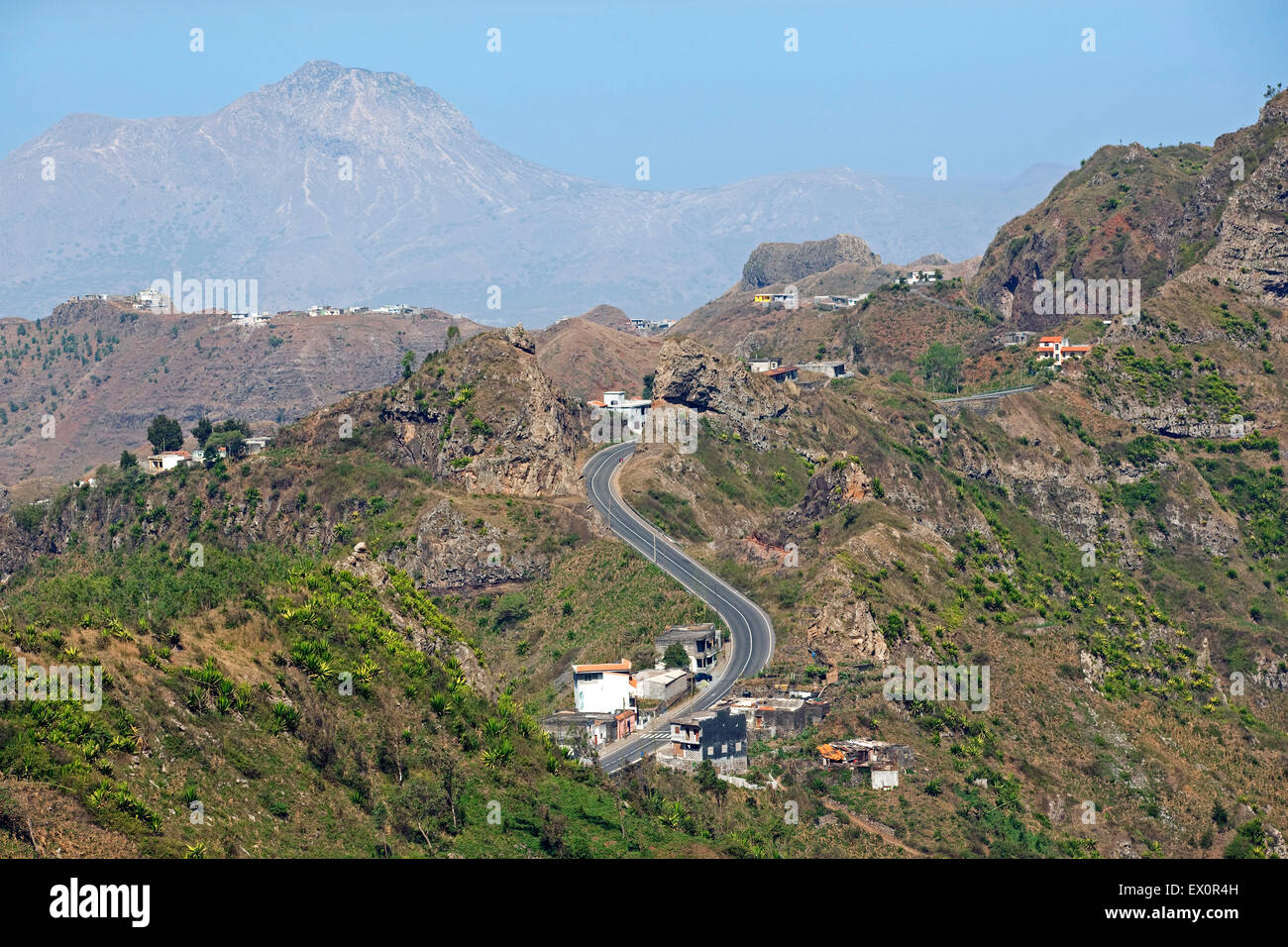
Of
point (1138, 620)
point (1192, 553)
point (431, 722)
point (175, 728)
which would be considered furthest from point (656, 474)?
point (175, 728)

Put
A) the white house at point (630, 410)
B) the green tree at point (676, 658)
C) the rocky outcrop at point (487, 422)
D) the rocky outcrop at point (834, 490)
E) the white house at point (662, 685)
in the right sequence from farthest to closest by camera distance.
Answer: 1. the white house at point (630, 410)
2. the rocky outcrop at point (487, 422)
3. the rocky outcrop at point (834, 490)
4. the green tree at point (676, 658)
5. the white house at point (662, 685)

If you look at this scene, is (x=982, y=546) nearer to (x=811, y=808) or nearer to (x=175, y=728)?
(x=811, y=808)

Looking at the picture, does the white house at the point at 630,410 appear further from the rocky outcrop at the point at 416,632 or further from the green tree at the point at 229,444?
the rocky outcrop at the point at 416,632

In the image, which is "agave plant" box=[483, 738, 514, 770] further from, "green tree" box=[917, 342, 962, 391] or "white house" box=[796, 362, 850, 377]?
"white house" box=[796, 362, 850, 377]

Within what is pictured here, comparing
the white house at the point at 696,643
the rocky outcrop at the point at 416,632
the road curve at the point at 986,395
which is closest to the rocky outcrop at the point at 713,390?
the road curve at the point at 986,395

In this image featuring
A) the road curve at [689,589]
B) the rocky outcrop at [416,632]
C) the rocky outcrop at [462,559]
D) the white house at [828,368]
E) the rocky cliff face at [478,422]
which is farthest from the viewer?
the white house at [828,368]
